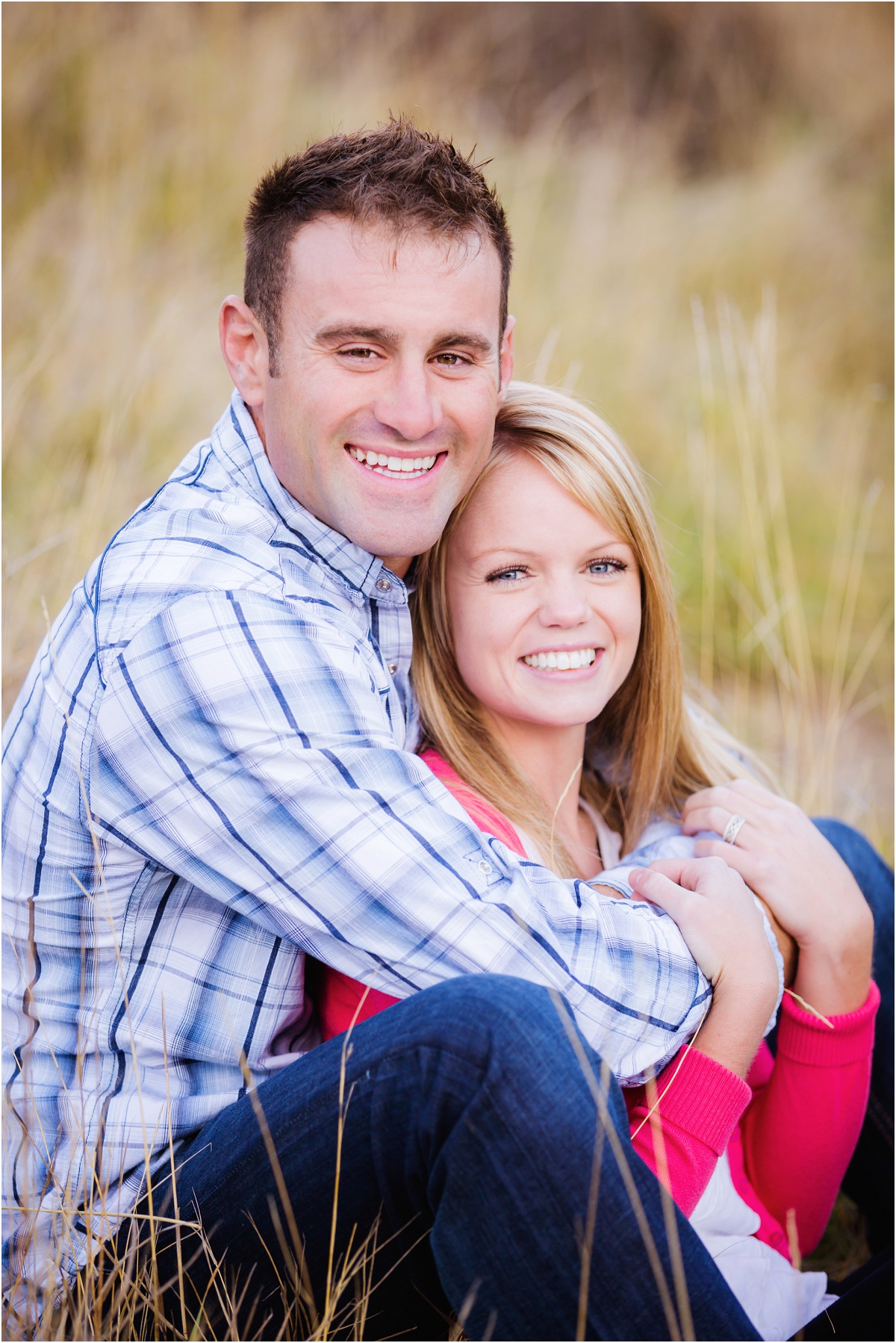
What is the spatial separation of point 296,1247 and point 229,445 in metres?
1.16

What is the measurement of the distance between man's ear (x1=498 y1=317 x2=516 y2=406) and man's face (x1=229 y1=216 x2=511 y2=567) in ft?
0.63

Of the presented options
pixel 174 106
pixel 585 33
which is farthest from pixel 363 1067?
pixel 585 33

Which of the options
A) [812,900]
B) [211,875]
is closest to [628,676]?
[812,900]

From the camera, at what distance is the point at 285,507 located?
5.60 feet

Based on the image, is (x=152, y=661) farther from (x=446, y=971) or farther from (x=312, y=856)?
(x=446, y=971)

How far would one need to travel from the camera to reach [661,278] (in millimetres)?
5430

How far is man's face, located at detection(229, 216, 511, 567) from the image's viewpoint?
1651 mm

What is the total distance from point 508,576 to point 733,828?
24.1 inches

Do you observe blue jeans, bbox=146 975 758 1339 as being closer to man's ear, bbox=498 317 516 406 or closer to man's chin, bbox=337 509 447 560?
man's chin, bbox=337 509 447 560

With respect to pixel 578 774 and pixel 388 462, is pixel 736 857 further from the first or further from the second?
pixel 388 462

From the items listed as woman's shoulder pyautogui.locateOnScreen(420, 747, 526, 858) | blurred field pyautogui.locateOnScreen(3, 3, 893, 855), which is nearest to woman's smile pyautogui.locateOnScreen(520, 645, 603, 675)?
woman's shoulder pyautogui.locateOnScreen(420, 747, 526, 858)

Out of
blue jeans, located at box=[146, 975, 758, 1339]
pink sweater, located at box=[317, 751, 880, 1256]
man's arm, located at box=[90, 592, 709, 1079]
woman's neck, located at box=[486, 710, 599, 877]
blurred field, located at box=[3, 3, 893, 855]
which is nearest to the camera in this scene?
blue jeans, located at box=[146, 975, 758, 1339]

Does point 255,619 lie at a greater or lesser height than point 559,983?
greater

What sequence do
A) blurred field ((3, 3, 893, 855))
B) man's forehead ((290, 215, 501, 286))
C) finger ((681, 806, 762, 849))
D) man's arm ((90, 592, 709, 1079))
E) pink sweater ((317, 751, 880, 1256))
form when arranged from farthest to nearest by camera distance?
blurred field ((3, 3, 893, 855)), finger ((681, 806, 762, 849)), pink sweater ((317, 751, 880, 1256)), man's forehead ((290, 215, 501, 286)), man's arm ((90, 592, 709, 1079))
